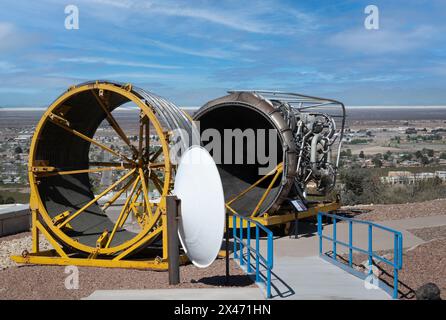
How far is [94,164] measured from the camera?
1207cm

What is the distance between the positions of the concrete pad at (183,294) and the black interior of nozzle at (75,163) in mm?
3365

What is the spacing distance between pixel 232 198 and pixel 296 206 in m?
2.26

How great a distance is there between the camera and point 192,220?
322 inches

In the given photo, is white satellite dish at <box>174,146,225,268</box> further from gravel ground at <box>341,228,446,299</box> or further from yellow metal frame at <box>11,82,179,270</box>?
gravel ground at <box>341,228,446,299</box>

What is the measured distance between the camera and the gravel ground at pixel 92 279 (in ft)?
27.5

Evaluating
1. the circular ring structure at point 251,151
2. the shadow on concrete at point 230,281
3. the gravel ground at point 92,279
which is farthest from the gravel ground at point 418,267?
the circular ring structure at point 251,151

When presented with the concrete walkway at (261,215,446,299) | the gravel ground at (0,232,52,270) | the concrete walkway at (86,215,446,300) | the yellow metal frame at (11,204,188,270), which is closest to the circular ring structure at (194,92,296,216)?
the concrete walkway at (261,215,446,299)

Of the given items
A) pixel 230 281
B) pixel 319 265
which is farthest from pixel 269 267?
pixel 319 265

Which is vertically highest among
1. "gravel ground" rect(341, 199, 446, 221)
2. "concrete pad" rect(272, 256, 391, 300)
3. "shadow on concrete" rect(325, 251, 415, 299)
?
"gravel ground" rect(341, 199, 446, 221)

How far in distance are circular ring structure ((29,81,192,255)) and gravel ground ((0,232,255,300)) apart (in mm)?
671

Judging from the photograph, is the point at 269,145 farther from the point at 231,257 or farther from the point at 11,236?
the point at 11,236

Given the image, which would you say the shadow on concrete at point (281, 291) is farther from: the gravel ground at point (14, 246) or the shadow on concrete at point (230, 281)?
the gravel ground at point (14, 246)

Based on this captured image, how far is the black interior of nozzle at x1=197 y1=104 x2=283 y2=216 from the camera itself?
47.5 feet
